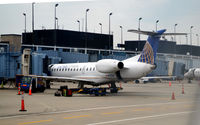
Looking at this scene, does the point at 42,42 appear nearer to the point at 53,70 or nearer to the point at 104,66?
the point at 104,66

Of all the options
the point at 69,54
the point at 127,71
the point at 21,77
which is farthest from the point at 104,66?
the point at 69,54

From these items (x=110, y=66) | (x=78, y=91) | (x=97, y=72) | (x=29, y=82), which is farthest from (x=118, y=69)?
(x=29, y=82)

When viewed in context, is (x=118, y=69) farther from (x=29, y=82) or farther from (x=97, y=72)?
(x=29, y=82)

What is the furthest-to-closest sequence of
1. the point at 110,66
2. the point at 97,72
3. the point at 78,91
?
1. the point at 97,72
2. the point at 78,91
3. the point at 110,66

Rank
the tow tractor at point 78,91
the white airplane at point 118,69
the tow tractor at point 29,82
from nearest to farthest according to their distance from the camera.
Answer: the white airplane at point 118,69, the tow tractor at point 78,91, the tow tractor at point 29,82

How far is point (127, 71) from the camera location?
25172 millimetres

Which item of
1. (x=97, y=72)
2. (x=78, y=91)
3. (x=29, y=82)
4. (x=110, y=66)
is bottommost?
(x=78, y=91)

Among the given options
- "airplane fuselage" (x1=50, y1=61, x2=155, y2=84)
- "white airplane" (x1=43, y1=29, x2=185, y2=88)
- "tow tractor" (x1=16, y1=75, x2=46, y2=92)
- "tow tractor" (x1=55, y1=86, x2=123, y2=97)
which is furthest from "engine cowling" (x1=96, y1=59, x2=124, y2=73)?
"tow tractor" (x1=16, y1=75, x2=46, y2=92)

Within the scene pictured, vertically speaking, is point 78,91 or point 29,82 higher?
point 29,82

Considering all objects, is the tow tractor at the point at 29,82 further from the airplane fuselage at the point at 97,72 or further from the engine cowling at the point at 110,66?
the engine cowling at the point at 110,66

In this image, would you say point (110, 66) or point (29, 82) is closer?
point (110, 66)

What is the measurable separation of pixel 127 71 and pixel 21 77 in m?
11.5

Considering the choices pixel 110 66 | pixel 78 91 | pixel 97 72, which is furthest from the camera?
pixel 97 72

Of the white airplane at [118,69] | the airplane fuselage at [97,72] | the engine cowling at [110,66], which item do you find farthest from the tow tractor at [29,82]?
the engine cowling at [110,66]
